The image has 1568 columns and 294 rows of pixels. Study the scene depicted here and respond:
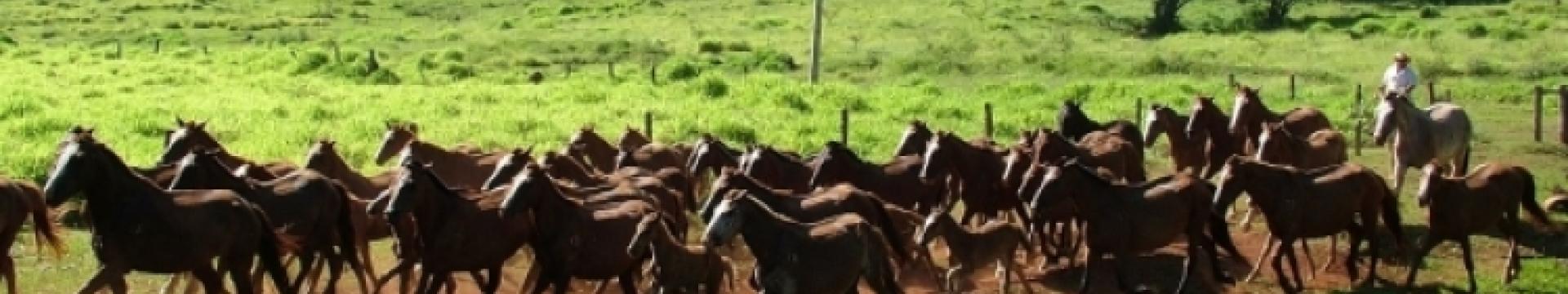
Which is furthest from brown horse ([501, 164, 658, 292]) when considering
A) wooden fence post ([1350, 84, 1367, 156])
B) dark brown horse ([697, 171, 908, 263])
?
wooden fence post ([1350, 84, 1367, 156])

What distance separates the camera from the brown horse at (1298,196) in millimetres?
13188

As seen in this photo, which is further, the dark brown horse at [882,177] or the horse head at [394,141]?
the horse head at [394,141]

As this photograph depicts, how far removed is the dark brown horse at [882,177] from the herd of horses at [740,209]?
2 cm

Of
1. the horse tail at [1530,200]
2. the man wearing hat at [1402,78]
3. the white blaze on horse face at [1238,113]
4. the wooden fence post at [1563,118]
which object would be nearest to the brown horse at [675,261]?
the horse tail at [1530,200]

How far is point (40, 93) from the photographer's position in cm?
2920

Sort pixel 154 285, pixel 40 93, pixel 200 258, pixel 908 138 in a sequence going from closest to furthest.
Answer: pixel 200 258 → pixel 154 285 → pixel 908 138 → pixel 40 93

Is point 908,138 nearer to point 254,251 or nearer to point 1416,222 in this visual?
point 1416,222

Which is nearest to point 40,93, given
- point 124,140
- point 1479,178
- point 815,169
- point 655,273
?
point 124,140

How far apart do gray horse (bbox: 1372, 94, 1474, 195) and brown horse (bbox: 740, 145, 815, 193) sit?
6395 mm

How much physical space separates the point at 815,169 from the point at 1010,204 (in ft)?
6.42

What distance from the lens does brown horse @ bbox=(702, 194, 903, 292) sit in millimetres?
10672

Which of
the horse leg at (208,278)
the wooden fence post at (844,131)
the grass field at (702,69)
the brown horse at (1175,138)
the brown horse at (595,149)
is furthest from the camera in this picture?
the grass field at (702,69)

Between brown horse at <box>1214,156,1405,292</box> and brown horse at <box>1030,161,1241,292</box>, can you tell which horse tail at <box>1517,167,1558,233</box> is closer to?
brown horse at <box>1214,156,1405,292</box>

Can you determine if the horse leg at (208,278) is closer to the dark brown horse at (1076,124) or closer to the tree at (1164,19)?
the dark brown horse at (1076,124)
